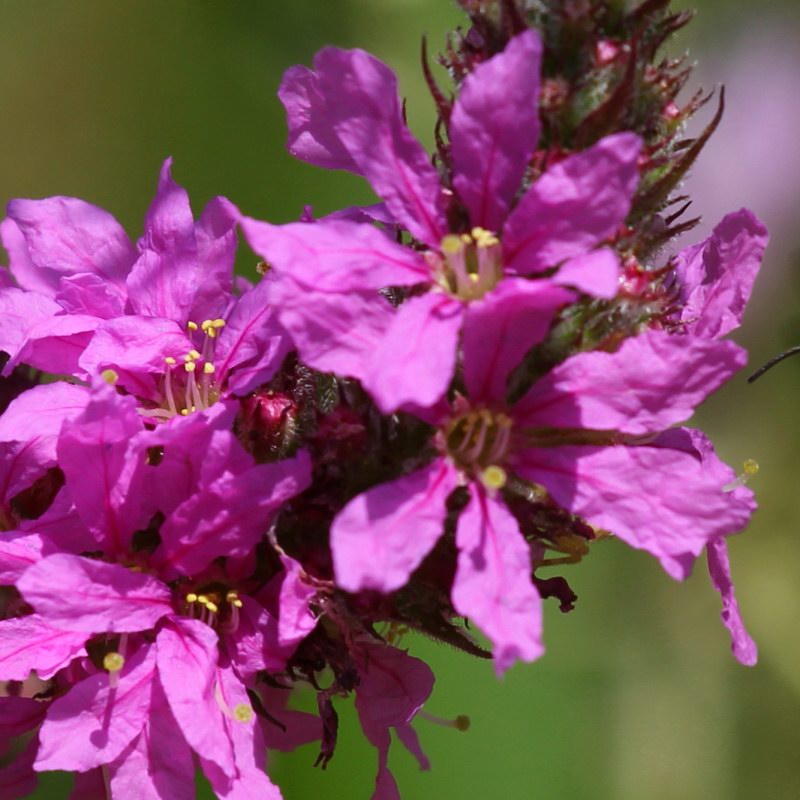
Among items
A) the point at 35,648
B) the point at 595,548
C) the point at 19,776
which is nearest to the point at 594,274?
the point at 35,648

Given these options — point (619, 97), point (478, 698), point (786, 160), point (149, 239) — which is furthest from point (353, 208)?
point (786, 160)

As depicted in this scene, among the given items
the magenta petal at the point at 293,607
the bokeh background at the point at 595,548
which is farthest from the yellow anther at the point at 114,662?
the bokeh background at the point at 595,548

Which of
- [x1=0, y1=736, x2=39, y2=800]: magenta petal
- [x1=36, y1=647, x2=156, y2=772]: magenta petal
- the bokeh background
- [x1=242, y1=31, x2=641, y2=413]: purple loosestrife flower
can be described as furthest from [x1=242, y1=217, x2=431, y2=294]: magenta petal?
the bokeh background

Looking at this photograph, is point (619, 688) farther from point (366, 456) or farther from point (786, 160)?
point (366, 456)

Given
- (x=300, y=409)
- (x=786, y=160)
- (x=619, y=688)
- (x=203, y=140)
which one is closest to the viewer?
(x=300, y=409)

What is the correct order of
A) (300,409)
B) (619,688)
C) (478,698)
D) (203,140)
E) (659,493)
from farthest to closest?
(203,140)
(619,688)
(478,698)
(300,409)
(659,493)

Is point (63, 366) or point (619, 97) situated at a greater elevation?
point (619, 97)

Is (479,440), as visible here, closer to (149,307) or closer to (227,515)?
(227,515)
